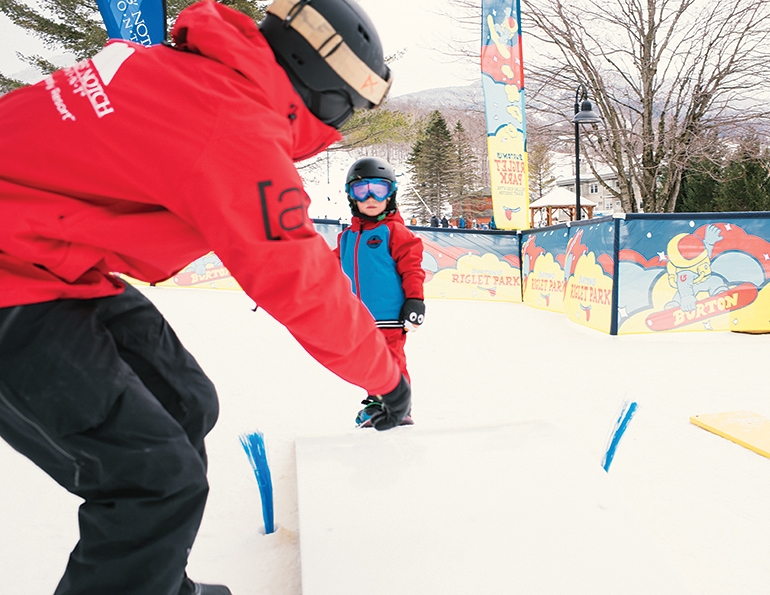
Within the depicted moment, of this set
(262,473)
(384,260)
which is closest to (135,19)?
(384,260)

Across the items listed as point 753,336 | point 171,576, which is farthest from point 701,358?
point 171,576

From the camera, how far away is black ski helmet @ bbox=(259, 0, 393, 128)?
3.30 ft

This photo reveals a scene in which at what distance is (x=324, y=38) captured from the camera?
3.30 ft

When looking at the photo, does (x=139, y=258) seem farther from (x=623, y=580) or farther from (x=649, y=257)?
(x=649, y=257)

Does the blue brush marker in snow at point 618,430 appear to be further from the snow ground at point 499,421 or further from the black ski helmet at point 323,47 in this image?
the black ski helmet at point 323,47

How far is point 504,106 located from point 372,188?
754 cm

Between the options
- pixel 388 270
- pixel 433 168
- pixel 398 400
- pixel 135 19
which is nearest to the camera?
pixel 398 400

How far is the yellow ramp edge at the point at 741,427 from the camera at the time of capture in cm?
258

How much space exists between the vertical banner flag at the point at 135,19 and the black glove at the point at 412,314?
346cm

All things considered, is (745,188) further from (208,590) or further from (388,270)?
(208,590)

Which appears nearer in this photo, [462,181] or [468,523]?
[468,523]

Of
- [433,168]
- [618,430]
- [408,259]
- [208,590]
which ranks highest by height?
[433,168]

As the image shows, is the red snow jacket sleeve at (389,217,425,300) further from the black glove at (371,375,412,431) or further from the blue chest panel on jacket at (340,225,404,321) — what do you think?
the black glove at (371,375,412,431)

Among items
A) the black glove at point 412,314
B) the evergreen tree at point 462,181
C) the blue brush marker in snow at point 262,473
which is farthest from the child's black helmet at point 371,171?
the evergreen tree at point 462,181
